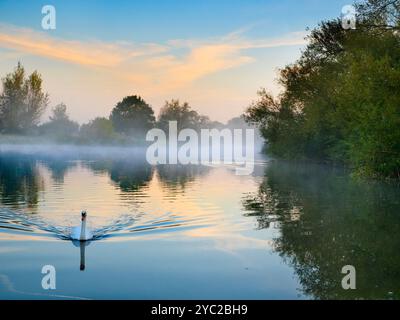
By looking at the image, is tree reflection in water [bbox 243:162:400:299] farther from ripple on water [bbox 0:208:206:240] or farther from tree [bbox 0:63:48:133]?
tree [bbox 0:63:48:133]

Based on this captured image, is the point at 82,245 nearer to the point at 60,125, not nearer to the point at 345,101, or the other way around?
the point at 345,101

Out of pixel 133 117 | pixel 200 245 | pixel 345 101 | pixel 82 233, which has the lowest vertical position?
pixel 200 245

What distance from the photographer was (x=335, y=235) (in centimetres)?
1894

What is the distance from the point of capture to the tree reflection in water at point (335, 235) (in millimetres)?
12703

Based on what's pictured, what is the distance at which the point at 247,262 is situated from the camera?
15062 millimetres

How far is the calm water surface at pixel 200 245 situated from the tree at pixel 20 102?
84.1m

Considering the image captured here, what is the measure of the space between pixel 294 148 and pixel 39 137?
69.4m

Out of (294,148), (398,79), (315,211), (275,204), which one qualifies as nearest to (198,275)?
(315,211)

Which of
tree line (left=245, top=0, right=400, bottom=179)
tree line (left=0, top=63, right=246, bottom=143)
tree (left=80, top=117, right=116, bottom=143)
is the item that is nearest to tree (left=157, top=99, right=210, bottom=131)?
tree line (left=0, top=63, right=246, bottom=143)

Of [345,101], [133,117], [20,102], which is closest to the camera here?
[345,101]

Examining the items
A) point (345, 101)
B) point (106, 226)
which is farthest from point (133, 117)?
point (106, 226)

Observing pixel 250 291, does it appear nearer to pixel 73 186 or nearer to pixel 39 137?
pixel 73 186

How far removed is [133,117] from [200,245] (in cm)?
14229

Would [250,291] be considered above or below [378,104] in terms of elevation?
below
